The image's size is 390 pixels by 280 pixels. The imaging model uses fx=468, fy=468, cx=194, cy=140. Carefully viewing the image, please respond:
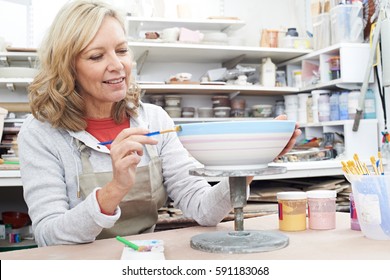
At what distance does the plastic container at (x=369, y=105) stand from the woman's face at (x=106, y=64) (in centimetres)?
184

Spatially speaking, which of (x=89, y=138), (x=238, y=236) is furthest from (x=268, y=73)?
(x=238, y=236)

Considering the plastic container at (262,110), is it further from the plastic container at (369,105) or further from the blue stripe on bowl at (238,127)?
the blue stripe on bowl at (238,127)

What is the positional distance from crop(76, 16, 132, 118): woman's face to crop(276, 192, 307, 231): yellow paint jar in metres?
0.57

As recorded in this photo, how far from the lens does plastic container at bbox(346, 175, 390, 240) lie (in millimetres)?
1001

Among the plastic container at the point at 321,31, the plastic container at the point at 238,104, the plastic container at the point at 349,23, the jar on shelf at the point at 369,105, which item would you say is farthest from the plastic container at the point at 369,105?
the plastic container at the point at 238,104

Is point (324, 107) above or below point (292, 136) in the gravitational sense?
above

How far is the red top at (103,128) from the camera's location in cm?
145

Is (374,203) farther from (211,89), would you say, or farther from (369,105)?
(211,89)

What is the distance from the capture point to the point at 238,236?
1.03 metres

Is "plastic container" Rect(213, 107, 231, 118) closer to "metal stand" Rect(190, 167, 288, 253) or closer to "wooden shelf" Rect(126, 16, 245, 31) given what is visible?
"wooden shelf" Rect(126, 16, 245, 31)

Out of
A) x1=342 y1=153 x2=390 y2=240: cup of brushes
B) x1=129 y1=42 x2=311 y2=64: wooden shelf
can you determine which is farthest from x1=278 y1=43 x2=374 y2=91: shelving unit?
x1=342 y1=153 x2=390 y2=240: cup of brushes

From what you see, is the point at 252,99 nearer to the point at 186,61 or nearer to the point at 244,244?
the point at 186,61

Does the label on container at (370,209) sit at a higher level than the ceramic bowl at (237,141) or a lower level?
lower

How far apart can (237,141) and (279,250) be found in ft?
0.77
